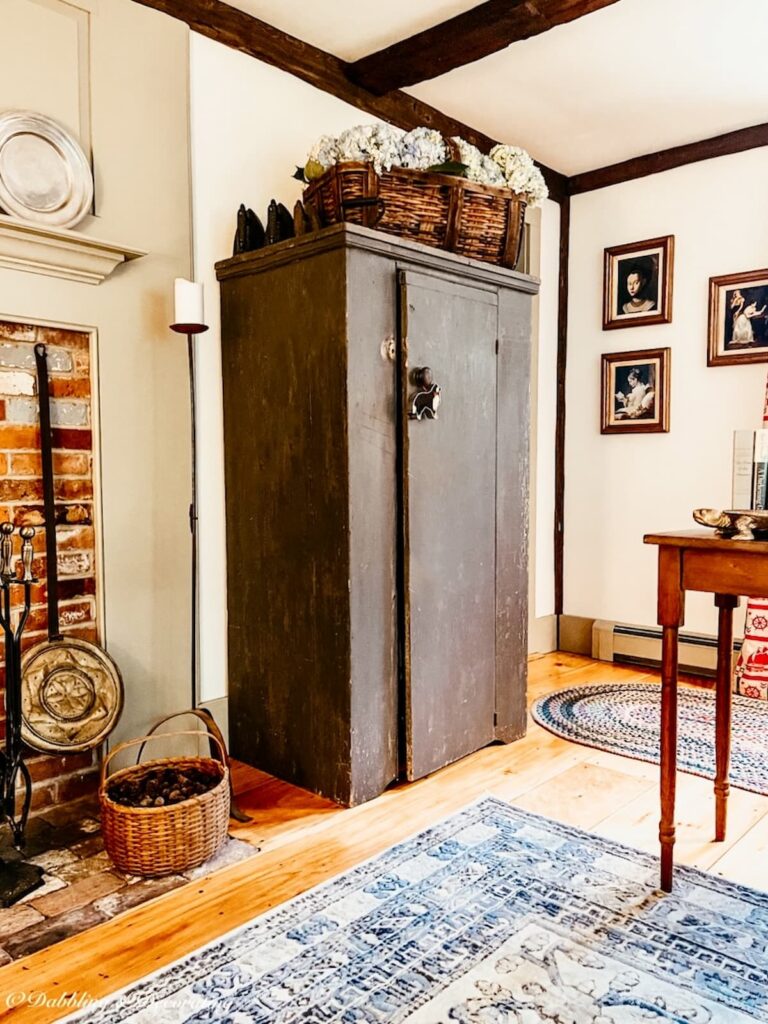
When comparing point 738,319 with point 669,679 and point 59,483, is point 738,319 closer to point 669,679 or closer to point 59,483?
point 669,679

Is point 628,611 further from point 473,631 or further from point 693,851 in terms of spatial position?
point 693,851

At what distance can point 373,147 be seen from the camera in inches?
85.4

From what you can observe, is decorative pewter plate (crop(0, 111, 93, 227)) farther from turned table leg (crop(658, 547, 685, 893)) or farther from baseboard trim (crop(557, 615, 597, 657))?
baseboard trim (crop(557, 615, 597, 657))

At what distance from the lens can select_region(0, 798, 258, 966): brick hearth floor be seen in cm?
163

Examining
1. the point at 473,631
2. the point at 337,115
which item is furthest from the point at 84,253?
the point at 473,631

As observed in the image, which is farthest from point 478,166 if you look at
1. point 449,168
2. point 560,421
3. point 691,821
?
point 691,821

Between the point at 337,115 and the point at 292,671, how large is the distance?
208 centimetres

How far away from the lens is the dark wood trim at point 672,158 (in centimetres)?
338

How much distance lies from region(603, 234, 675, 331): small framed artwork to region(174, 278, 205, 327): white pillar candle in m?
2.42

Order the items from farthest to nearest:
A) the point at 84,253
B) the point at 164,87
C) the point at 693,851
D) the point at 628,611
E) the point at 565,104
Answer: the point at 628,611
the point at 565,104
the point at 164,87
the point at 84,253
the point at 693,851

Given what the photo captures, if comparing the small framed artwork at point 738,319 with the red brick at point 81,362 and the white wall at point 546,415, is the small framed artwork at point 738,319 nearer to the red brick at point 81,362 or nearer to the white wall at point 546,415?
the white wall at point 546,415

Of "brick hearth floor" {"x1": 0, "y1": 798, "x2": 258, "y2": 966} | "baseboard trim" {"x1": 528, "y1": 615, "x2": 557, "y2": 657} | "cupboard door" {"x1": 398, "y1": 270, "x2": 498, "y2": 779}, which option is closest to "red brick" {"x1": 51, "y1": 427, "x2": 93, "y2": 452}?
"cupboard door" {"x1": 398, "y1": 270, "x2": 498, "y2": 779}

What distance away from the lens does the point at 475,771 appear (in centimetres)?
247

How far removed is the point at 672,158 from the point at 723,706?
2789 millimetres
